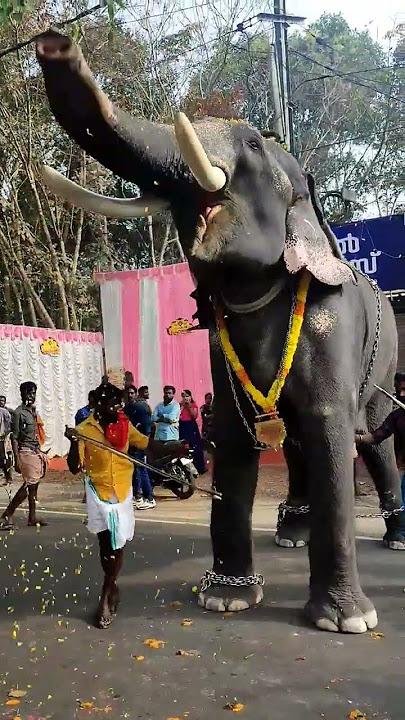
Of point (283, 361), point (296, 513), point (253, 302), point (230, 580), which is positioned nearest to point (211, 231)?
point (253, 302)

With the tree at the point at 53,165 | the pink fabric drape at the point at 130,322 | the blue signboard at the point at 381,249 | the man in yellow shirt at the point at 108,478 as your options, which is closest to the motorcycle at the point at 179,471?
the man in yellow shirt at the point at 108,478

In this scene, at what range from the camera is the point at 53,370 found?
49.2 feet

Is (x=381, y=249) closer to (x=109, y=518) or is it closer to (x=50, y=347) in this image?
(x=50, y=347)

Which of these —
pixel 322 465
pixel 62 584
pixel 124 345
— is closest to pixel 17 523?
pixel 62 584

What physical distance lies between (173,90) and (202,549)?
13.4 metres

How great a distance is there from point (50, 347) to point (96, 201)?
10888 mm

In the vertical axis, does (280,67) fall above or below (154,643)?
above

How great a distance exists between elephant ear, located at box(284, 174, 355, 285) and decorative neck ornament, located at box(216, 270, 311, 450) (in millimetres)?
102

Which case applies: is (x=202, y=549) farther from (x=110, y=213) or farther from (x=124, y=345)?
(x=124, y=345)

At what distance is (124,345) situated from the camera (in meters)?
15.0

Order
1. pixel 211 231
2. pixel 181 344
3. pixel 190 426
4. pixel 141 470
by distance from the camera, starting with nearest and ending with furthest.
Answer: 1. pixel 211 231
2. pixel 141 470
3. pixel 190 426
4. pixel 181 344

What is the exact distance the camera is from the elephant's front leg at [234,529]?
4883 mm

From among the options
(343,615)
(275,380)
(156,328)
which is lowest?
(343,615)

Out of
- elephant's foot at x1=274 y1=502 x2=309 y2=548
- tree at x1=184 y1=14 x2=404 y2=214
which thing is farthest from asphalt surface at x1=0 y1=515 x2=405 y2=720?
tree at x1=184 y1=14 x2=404 y2=214
